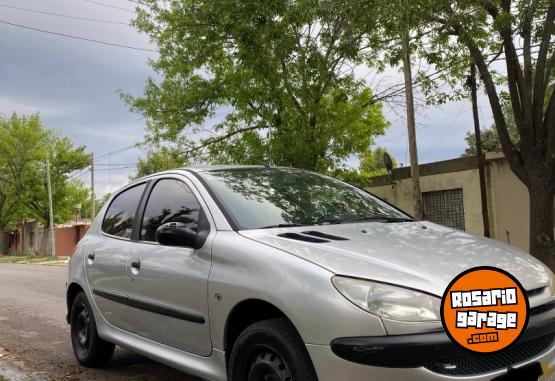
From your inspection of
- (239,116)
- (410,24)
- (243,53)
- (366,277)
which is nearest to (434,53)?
(410,24)

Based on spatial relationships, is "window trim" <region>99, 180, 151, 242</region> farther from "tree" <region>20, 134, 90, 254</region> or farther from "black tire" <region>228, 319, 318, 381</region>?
"tree" <region>20, 134, 90, 254</region>

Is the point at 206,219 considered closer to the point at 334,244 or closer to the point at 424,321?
the point at 334,244

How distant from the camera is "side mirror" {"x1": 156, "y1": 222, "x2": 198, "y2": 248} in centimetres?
346

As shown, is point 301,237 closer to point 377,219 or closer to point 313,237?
point 313,237

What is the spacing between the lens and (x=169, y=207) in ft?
13.6

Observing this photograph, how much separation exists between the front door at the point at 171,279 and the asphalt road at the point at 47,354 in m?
0.99

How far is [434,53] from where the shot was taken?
11086 mm

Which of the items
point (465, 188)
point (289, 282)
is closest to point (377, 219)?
point (289, 282)

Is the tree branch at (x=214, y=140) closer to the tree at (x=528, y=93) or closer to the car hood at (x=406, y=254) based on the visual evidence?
the tree at (x=528, y=93)

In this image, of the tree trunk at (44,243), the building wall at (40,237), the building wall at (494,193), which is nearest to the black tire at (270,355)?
the building wall at (494,193)

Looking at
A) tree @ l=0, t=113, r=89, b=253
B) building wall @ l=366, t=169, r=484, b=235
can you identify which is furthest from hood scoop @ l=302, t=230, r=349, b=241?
tree @ l=0, t=113, r=89, b=253

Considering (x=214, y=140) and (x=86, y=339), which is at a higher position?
(x=214, y=140)

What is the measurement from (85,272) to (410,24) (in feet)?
21.5

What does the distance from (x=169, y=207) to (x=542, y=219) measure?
28.3 ft
